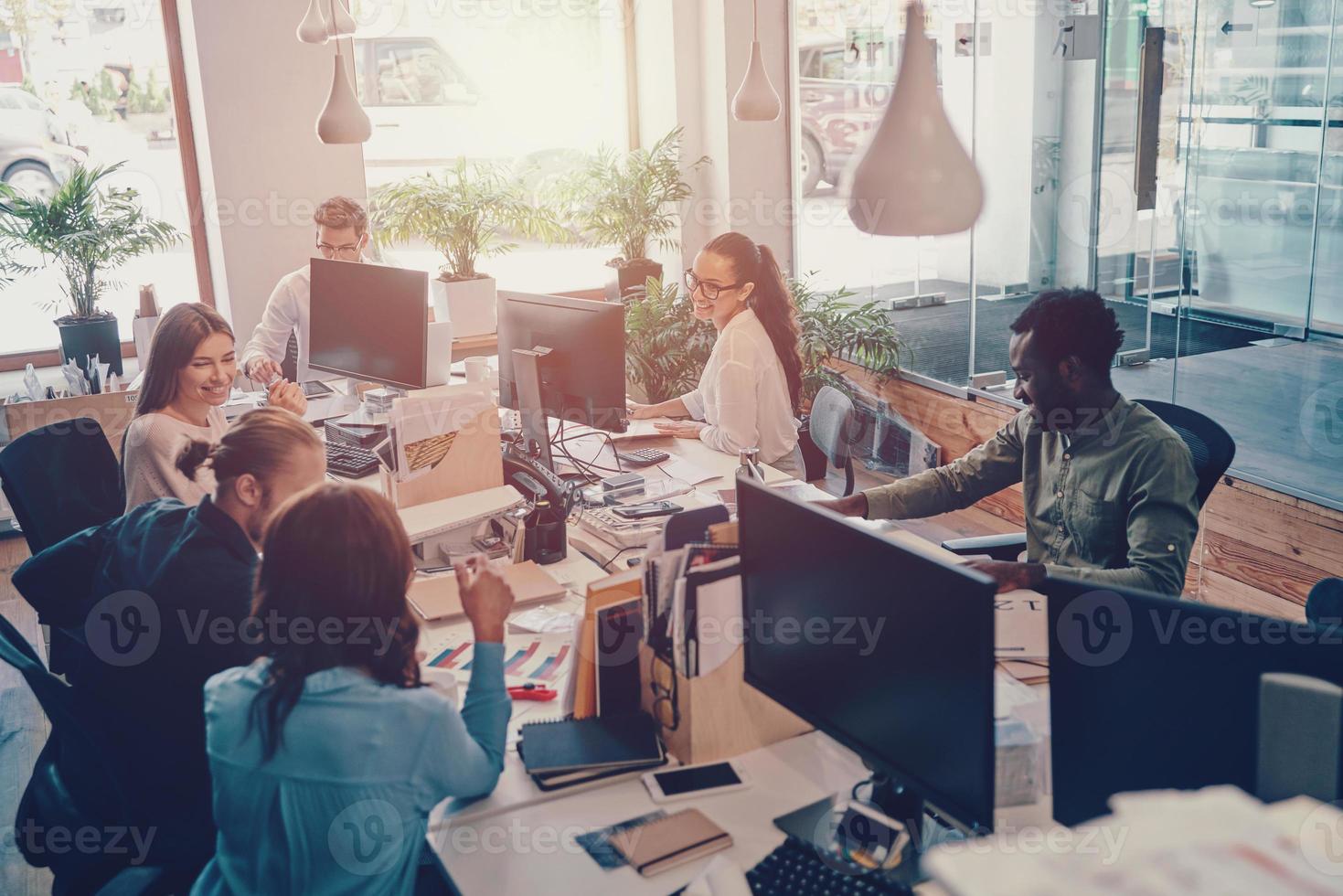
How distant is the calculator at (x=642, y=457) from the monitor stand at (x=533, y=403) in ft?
0.81

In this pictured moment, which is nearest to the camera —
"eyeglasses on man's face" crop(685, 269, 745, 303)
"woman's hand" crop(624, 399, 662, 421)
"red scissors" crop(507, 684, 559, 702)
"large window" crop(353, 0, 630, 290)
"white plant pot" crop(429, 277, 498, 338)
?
"red scissors" crop(507, 684, 559, 702)

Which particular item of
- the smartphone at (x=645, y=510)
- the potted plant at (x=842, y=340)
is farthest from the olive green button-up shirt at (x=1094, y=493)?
the potted plant at (x=842, y=340)

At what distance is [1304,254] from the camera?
4066 millimetres

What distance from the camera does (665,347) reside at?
18.2 feet

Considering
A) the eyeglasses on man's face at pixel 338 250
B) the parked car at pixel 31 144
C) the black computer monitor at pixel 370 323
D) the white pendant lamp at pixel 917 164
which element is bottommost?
the black computer monitor at pixel 370 323

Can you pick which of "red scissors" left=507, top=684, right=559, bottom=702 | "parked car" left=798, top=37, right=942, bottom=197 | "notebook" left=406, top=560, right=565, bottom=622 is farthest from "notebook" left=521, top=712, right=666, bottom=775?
"parked car" left=798, top=37, right=942, bottom=197

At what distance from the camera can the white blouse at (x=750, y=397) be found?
12.2 feet

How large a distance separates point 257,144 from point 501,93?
1.49 m

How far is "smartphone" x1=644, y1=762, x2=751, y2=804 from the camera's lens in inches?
75.9

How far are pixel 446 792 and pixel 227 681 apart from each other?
38 centimetres

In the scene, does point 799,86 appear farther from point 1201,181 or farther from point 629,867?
point 629,867

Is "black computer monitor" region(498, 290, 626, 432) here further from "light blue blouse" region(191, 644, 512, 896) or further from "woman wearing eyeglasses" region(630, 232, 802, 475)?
"light blue blouse" region(191, 644, 512, 896)

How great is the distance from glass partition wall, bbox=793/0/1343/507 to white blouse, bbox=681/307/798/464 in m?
0.86

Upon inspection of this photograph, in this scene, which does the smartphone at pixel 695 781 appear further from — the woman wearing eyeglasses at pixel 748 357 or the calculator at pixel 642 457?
the woman wearing eyeglasses at pixel 748 357
